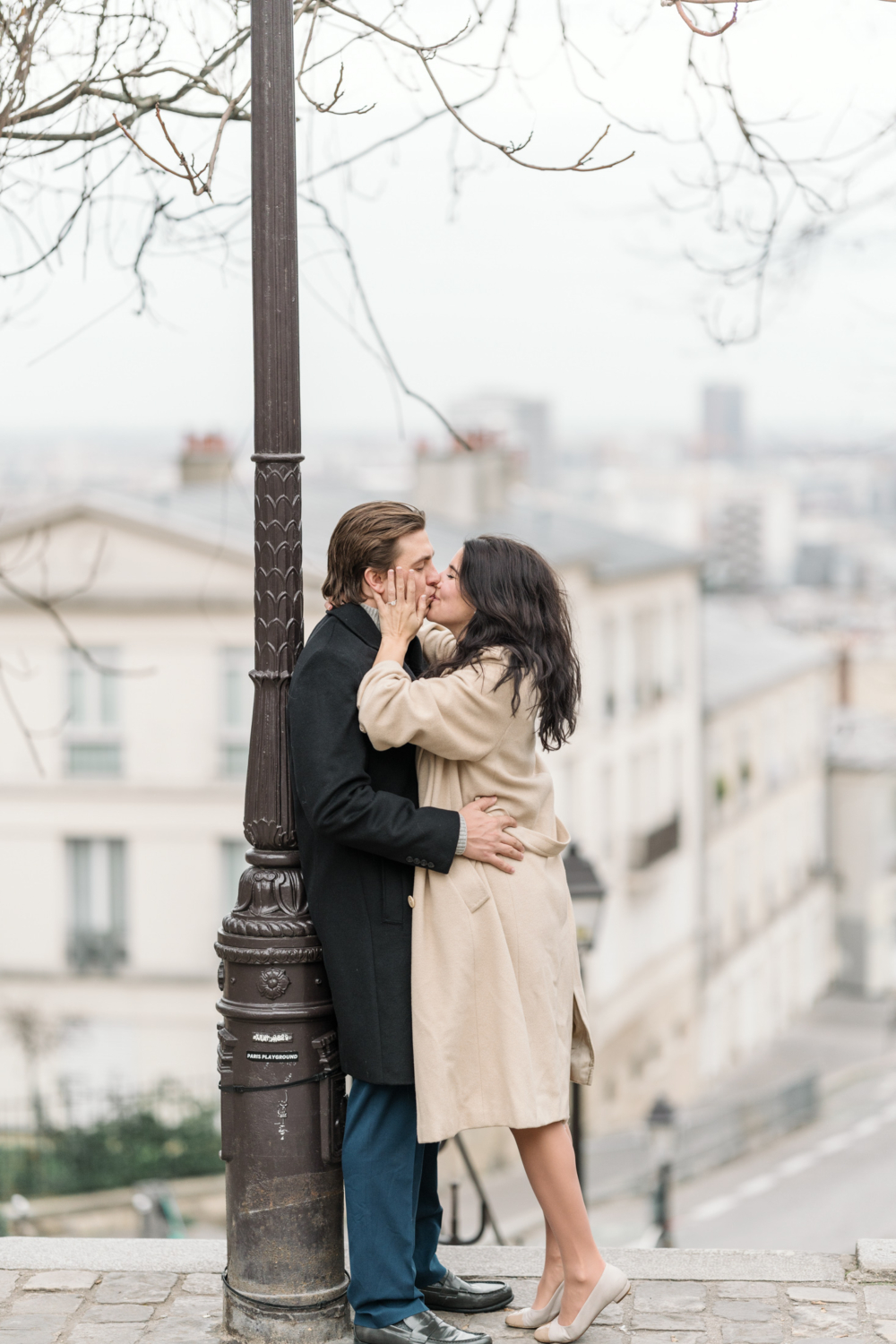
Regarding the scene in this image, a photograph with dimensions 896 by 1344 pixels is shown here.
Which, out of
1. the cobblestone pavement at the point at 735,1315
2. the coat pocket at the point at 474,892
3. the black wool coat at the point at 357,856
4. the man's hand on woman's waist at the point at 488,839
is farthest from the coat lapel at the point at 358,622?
the cobblestone pavement at the point at 735,1315

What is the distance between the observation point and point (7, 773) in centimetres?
2572

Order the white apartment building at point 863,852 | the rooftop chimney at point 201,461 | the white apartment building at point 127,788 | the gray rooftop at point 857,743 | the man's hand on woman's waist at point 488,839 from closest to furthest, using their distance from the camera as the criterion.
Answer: the man's hand on woman's waist at point 488,839
the white apartment building at point 127,788
the rooftop chimney at point 201,461
the gray rooftop at point 857,743
the white apartment building at point 863,852

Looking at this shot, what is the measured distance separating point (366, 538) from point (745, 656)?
37.9m

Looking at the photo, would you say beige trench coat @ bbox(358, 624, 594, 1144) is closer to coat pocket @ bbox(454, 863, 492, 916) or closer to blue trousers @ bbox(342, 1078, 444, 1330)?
coat pocket @ bbox(454, 863, 492, 916)

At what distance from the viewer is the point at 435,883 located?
3.42 metres

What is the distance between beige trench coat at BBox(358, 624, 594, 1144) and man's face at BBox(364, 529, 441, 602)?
0.21 m

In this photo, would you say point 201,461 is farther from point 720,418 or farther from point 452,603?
point 720,418

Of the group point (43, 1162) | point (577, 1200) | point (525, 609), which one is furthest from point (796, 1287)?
point (43, 1162)

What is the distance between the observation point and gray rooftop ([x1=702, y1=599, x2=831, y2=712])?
37281mm

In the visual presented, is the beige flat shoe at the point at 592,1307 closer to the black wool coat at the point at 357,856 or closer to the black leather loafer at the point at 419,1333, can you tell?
the black leather loafer at the point at 419,1333

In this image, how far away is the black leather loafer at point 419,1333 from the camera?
344 cm

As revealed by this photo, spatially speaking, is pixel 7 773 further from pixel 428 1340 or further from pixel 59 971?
pixel 428 1340

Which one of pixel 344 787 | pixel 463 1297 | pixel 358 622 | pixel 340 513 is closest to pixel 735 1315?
pixel 463 1297

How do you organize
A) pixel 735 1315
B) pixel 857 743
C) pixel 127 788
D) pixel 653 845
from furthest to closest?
pixel 857 743 < pixel 653 845 < pixel 127 788 < pixel 735 1315
